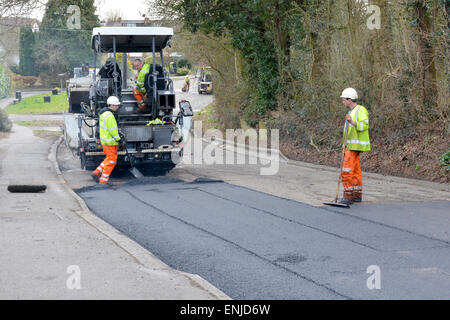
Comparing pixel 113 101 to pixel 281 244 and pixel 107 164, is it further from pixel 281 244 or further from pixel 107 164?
pixel 281 244

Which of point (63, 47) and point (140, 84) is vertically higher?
point (63, 47)

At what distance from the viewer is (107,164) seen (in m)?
12.1

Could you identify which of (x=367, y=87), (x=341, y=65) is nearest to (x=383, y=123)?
(x=367, y=87)

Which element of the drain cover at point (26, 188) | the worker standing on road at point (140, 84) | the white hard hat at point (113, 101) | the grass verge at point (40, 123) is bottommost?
the drain cover at point (26, 188)

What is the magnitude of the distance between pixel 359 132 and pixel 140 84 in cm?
565

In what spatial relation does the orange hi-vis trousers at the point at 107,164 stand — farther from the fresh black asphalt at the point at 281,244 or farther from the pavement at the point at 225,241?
the fresh black asphalt at the point at 281,244

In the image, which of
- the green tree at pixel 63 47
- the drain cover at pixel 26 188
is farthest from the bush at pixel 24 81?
the drain cover at pixel 26 188

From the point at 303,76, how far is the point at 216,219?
11.3m

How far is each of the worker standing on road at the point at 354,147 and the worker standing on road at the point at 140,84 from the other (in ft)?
17.3

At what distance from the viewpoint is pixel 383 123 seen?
48.8 ft

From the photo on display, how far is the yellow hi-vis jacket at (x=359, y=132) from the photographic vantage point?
9688 millimetres

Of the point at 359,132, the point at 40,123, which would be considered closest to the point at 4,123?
the point at 40,123

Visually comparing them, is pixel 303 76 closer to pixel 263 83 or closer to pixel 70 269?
pixel 263 83

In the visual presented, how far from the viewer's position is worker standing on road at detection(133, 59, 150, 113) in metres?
13.4
